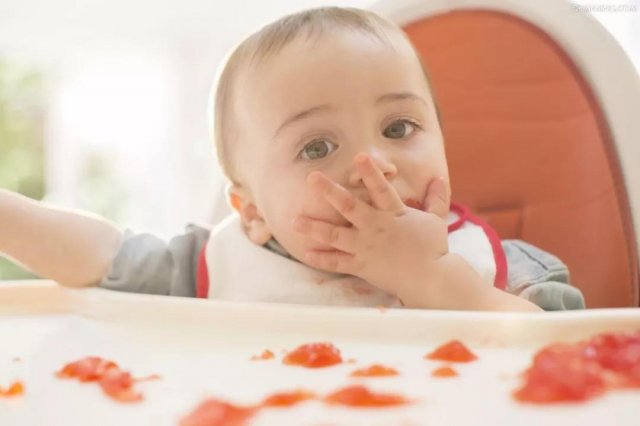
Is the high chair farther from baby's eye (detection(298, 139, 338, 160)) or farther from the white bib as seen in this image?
baby's eye (detection(298, 139, 338, 160))

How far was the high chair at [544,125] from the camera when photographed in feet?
2.60

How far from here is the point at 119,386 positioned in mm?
402

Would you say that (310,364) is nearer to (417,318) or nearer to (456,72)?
(417,318)

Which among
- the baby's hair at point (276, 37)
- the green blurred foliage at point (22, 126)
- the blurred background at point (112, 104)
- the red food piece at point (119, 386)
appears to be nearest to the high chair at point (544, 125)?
the baby's hair at point (276, 37)

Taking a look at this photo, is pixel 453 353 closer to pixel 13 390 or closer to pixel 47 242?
pixel 13 390

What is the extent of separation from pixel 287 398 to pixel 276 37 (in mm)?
406

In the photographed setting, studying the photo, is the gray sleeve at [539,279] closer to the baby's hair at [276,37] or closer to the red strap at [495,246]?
the red strap at [495,246]

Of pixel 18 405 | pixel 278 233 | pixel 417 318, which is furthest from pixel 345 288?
pixel 18 405

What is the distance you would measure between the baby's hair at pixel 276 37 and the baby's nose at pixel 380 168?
0.12m

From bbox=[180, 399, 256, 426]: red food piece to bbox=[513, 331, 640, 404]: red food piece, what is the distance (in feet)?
0.41

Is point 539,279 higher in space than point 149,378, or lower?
higher


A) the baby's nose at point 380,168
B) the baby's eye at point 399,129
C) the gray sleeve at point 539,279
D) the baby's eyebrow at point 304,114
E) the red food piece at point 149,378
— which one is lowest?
the red food piece at point 149,378

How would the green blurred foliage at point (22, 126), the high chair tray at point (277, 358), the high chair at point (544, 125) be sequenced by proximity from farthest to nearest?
the green blurred foliage at point (22, 126), the high chair at point (544, 125), the high chair tray at point (277, 358)

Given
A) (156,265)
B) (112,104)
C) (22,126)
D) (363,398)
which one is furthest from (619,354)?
(22,126)
